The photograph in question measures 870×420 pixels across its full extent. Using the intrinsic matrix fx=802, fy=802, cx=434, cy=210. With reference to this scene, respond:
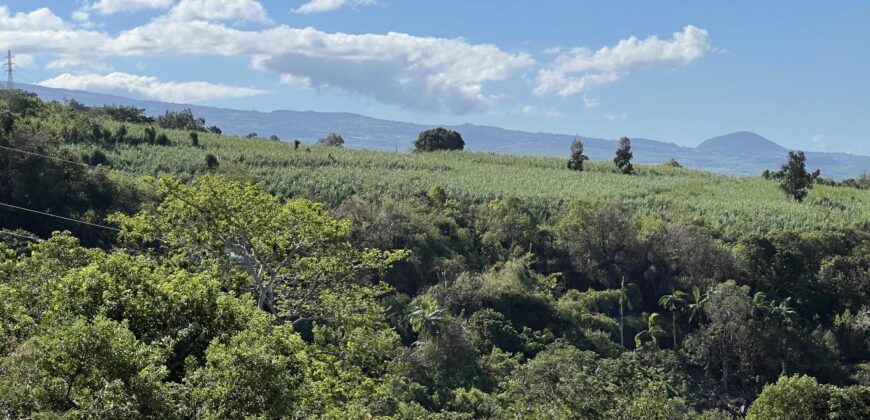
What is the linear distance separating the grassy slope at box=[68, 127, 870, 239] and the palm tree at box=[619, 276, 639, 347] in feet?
30.0

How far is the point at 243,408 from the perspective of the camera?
10.4 meters

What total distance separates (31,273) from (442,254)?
37.9 metres

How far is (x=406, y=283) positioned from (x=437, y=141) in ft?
165

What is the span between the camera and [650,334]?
4644cm

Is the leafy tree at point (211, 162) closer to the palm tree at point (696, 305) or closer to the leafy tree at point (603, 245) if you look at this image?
the leafy tree at point (603, 245)

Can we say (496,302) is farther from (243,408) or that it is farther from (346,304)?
(243,408)

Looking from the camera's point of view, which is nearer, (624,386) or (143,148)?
(624,386)

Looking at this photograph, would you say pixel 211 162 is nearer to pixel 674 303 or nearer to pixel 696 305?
pixel 674 303

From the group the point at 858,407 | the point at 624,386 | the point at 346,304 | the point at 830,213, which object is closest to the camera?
the point at 346,304

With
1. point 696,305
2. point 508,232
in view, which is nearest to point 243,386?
point 696,305

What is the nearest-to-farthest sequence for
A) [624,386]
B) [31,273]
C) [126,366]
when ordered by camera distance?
[126,366] → [31,273] → [624,386]

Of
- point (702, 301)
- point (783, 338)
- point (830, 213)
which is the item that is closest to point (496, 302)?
point (702, 301)

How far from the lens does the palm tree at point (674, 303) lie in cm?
4662

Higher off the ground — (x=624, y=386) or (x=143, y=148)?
(x=143, y=148)
